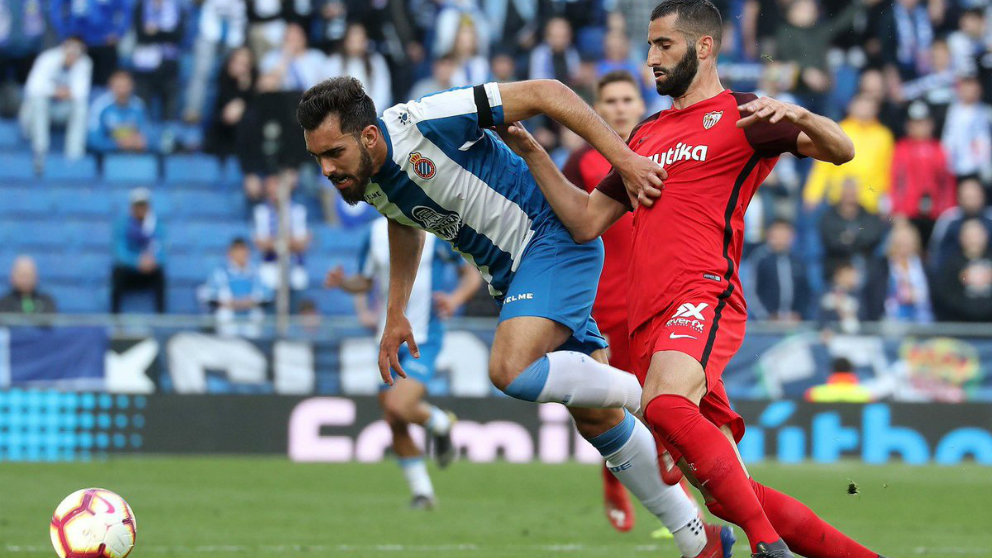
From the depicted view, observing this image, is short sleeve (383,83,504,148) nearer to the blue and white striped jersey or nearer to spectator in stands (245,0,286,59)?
the blue and white striped jersey

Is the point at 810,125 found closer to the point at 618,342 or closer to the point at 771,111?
the point at 771,111

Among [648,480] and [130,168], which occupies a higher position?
[130,168]

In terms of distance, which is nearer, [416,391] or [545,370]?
[545,370]

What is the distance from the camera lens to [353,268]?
706 inches

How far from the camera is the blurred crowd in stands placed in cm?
1606

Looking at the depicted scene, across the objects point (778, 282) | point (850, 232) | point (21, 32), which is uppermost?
point (21, 32)

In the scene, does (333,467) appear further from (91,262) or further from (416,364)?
(91,262)

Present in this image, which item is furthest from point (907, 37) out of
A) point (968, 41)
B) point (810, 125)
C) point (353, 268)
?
point (810, 125)

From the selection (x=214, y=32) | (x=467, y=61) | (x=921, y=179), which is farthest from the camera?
(x=214, y=32)

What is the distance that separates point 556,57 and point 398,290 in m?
11.6

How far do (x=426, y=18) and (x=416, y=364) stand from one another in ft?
31.4

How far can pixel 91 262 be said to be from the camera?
18188 mm

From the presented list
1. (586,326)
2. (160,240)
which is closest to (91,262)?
(160,240)

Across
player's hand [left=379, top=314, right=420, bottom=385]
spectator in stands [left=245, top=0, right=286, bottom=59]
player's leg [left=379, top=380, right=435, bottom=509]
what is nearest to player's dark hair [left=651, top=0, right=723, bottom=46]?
player's hand [left=379, top=314, right=420, bottom=385]
